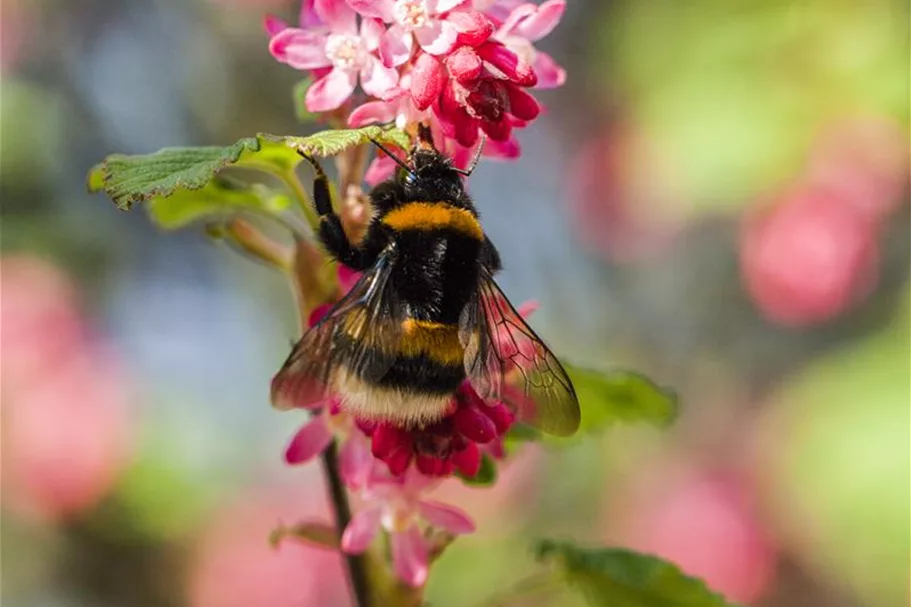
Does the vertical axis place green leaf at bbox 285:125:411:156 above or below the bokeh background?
below

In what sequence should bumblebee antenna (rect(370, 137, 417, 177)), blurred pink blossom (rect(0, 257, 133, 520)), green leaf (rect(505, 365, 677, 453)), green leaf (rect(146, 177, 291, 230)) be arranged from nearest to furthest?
bumblebee antenna (rect(370, 137, 417, 177)) → green leaf (rect(146, 177, 291, 230)) → green leaf (rect(505, 365, 677, 453)) → blurred pink blossom (rect(0, 257, 133, 520))

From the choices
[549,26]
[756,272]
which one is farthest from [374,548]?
[756,272]

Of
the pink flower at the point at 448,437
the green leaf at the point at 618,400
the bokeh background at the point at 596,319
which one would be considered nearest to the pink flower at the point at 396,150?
the pink flower at the point at 448,437

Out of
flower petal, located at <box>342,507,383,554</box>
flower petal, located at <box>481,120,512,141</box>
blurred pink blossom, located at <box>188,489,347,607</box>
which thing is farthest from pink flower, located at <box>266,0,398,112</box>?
blurred pink blossom, located at <box>188,489,347,607</box>

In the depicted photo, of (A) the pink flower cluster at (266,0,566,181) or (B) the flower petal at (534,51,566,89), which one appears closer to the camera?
(A) the pink flower cluster at (266,0,566,181)

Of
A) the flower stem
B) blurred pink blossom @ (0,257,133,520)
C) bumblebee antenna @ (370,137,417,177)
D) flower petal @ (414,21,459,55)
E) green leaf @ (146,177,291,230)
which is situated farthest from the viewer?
blurred pink blossom @ (0,257,133,520)

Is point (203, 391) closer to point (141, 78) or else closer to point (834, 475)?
point (141, 78)

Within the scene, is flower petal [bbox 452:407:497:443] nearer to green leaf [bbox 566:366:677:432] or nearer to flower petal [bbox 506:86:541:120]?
flower petal [bbox 506:86:541:120]

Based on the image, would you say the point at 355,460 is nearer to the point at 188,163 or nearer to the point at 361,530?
the point at 361,530

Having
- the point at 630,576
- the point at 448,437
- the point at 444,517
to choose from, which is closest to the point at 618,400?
the point at 630,576
